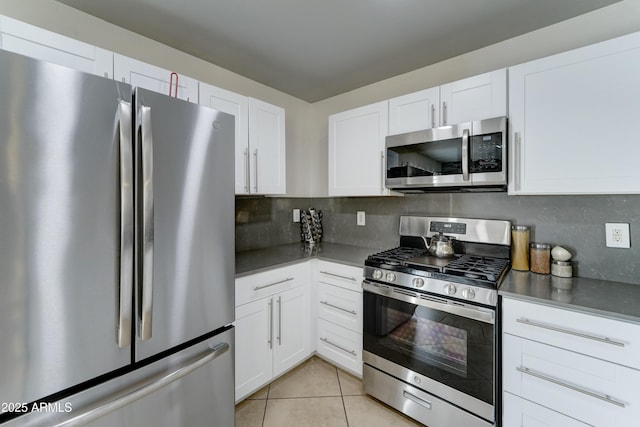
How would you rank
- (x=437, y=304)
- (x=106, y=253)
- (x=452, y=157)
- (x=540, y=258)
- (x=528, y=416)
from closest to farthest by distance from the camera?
1. (x=106, y=253)
2. (x=528, y=416)
3. (x=437, y=304)
4. (x=540, y=258)
5. (x=452, y=157)

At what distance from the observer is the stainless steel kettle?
1935mm

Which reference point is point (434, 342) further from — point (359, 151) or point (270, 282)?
point (359, 151)

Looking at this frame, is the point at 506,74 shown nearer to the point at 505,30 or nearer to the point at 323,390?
Answer: the point at 505,30

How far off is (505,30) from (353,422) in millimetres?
2655

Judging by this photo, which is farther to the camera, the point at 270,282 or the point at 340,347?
the point at 340,347

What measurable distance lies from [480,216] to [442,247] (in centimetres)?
36

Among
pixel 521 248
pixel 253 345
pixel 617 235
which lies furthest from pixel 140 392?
pixel 617 235

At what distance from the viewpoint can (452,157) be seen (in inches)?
69.7

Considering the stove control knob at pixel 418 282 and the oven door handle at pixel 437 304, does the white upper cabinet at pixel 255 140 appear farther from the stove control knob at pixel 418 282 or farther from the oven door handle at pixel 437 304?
the stove control knob at pixel 418 282

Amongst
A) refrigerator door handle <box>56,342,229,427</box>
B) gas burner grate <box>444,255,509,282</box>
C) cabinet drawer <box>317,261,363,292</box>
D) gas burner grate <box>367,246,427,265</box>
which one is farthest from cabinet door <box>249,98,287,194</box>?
gas burner grate <box>444,255,509,282</box>

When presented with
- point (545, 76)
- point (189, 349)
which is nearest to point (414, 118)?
point (545, 76)

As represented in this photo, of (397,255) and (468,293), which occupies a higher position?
(397,255)

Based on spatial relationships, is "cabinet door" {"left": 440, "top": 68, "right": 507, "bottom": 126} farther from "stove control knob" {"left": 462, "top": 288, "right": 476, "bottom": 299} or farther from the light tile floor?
the light tile floor

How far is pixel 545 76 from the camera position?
1486 millimetres
